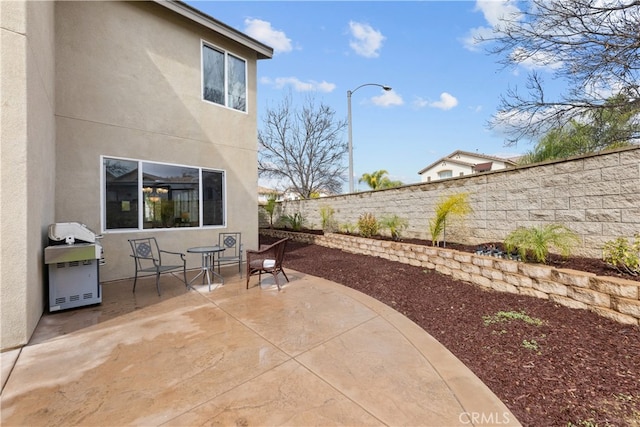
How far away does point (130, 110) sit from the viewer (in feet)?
17.5

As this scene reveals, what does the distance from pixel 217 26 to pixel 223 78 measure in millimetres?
1108

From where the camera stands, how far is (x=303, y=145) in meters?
17.0

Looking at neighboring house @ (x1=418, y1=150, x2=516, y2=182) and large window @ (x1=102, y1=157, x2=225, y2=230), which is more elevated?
neighboring house @ (x1=418, y1=150, x2=516, y2=182)

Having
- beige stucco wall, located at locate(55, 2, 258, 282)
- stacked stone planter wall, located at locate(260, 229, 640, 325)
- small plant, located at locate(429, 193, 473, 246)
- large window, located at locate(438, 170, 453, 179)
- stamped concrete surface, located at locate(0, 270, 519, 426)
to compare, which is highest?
large window, located at locate(438, 170, 453, 179)

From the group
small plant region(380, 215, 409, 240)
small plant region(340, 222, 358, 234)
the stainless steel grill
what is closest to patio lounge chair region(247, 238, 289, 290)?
the stainless steel grill

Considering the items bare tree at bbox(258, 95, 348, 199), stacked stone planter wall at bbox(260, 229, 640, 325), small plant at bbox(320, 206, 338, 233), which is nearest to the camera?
stacked stone planter wall at bbox(260, 229, 640, 325)

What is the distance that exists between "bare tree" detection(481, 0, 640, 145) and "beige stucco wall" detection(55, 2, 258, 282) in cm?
655

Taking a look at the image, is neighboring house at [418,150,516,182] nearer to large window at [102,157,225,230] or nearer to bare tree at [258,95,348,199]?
bare tree at [258,95,348,199]

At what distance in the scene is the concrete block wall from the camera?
11.9ft

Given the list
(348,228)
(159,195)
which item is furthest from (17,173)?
(348,228)

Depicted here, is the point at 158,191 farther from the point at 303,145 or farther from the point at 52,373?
the point at 303,145

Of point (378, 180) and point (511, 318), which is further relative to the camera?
point (378, 180)

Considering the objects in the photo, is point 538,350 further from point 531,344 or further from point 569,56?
point 569,56

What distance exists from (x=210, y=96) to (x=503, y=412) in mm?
7515
